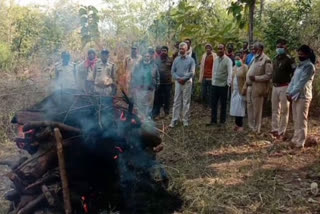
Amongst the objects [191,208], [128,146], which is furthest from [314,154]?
[128,146]

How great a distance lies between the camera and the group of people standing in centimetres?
685

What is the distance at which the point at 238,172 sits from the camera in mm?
5754

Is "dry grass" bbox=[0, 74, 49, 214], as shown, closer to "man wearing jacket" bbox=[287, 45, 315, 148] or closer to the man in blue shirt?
the man in blue shirt

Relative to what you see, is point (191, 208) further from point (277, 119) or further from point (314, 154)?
point (277, 119)

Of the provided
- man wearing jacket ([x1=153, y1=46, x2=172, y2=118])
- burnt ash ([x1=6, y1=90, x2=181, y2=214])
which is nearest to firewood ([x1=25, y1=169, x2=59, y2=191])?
burnt ash ([x1=6, y1=90, x2=181, y2=214])

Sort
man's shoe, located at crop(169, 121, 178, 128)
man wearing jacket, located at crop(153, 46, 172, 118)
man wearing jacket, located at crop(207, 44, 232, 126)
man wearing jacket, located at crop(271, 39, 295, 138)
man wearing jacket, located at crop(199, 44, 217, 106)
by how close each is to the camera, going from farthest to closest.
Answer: man wearing jacket, located at crop(153, 46, 172, 118), man wearing jacket, located at crop(199, 44, 217, 106), man's shoe, located at crop(169, 121, 178, 128), man wearing jacket, located at crop(207, 44, 232, 126), man wearing jacket, located at crop(271, 39, 295, 138)

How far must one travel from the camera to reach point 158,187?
4.82 metres

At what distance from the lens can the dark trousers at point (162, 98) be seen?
9797mm

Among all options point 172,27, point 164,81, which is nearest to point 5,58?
point 172,27

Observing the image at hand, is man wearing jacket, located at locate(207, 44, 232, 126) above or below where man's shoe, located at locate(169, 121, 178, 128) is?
above

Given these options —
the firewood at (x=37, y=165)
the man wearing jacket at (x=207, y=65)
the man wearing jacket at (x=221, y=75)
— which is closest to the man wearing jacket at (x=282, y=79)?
the man wearing jacket at (x=221, y=75)

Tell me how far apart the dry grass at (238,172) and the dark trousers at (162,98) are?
5.54ft

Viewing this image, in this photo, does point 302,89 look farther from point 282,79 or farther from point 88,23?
point 88,23

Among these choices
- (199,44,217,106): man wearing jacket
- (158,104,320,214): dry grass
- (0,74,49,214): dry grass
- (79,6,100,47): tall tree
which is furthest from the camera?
(79,6,100,47): tall tree
